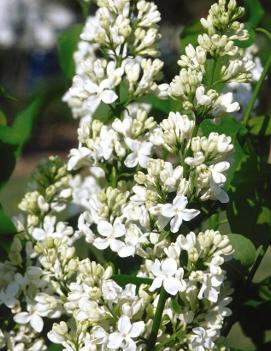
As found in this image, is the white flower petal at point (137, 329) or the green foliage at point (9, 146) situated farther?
the green foliage at point (9, 146)

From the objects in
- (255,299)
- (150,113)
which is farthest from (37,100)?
(255,299)

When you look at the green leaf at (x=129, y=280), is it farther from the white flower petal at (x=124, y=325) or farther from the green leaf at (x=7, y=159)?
the green leaf at (x=7, y=159)

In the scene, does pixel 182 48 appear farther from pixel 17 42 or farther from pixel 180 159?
pixel 17 42

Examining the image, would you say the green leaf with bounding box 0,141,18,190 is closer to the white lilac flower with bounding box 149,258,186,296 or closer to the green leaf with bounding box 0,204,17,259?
the green leaf with bounding box 0,204,17,259

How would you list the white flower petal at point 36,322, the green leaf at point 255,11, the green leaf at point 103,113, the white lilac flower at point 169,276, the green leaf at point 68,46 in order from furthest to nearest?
1. the green leaf at point 68,46
2. the green leaf at point 255,11
3. the green leaf at point 103,113
4. the white flower petal at point 36,322
5. the white lilac flower at point 169,276

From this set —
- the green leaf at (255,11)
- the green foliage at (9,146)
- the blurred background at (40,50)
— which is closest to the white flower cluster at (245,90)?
the green leaf at (255,11)

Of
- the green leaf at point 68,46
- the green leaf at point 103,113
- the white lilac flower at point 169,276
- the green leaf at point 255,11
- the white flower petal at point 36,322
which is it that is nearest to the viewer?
the white lilac flower at point 169,276

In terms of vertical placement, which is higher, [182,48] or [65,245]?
[182,48]

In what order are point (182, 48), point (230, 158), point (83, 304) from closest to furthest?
1. point (83, 304)
2. point (230, 158)
3. point (182, 48)
